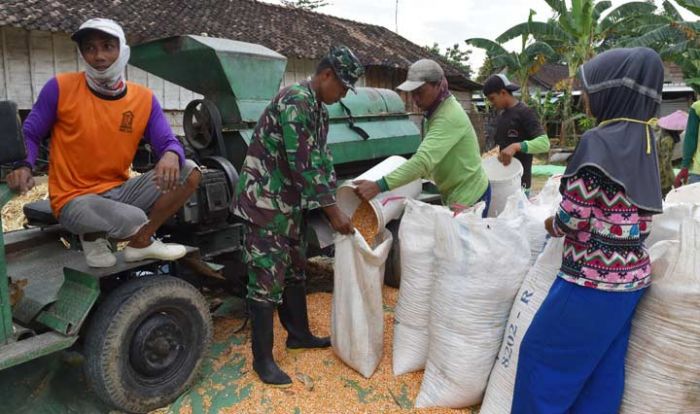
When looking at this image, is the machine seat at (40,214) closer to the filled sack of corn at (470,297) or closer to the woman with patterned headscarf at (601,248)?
the filled sack of corn at (470,297)

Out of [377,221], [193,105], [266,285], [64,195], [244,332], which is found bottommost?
[244,332]

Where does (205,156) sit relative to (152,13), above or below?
below

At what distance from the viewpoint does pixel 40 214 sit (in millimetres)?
3238

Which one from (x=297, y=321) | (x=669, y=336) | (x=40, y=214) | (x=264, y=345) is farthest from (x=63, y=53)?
(x=669, y=336)

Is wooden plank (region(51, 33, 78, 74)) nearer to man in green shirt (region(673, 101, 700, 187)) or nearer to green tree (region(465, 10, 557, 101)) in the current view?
man in green shirt (region(673, 101, 700, 187))

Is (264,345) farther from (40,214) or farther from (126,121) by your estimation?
(40,214)

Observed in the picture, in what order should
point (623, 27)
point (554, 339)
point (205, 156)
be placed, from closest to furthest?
point (554, 339) → point (205, 156) → point (623, 27)

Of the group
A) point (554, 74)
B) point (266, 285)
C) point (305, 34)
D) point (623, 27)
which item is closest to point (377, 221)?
point (266, 285)

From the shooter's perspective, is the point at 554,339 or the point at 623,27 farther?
the point at 623,27

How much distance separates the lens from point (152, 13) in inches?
437

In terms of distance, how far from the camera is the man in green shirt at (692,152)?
4.25m

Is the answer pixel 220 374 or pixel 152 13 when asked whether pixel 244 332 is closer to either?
pixel 220 374

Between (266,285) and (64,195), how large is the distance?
1.11m

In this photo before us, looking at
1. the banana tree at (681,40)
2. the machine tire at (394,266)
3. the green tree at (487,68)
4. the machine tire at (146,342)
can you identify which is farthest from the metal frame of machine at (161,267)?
the green tree at (487,68)
